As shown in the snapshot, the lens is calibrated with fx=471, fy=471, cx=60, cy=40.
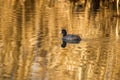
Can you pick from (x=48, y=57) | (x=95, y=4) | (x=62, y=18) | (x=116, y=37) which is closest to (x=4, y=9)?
(x=62, y=18)

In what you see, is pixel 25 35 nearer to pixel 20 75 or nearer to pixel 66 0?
pixel 20 75

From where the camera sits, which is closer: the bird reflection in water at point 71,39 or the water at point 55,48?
the water at point 55,48

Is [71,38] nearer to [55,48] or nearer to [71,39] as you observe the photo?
[71,39]

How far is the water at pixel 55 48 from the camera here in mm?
13672

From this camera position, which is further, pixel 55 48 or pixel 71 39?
pixel 71 39

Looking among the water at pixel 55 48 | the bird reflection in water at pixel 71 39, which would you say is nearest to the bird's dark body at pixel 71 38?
the bird reflection in water at pixel 71 39

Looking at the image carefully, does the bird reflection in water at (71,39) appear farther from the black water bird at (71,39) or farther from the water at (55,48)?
the water at (55,48)

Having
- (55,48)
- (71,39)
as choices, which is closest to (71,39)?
(71,39)

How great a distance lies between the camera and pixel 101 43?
1767cm

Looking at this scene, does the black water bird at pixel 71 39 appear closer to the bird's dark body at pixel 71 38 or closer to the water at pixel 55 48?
the bird's dark body at pixel 71 38

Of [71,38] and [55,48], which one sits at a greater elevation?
[71,38]

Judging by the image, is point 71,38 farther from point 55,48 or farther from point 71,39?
point 55,48

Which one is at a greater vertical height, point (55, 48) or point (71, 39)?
point (71, 39)

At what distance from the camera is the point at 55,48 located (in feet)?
55.2
